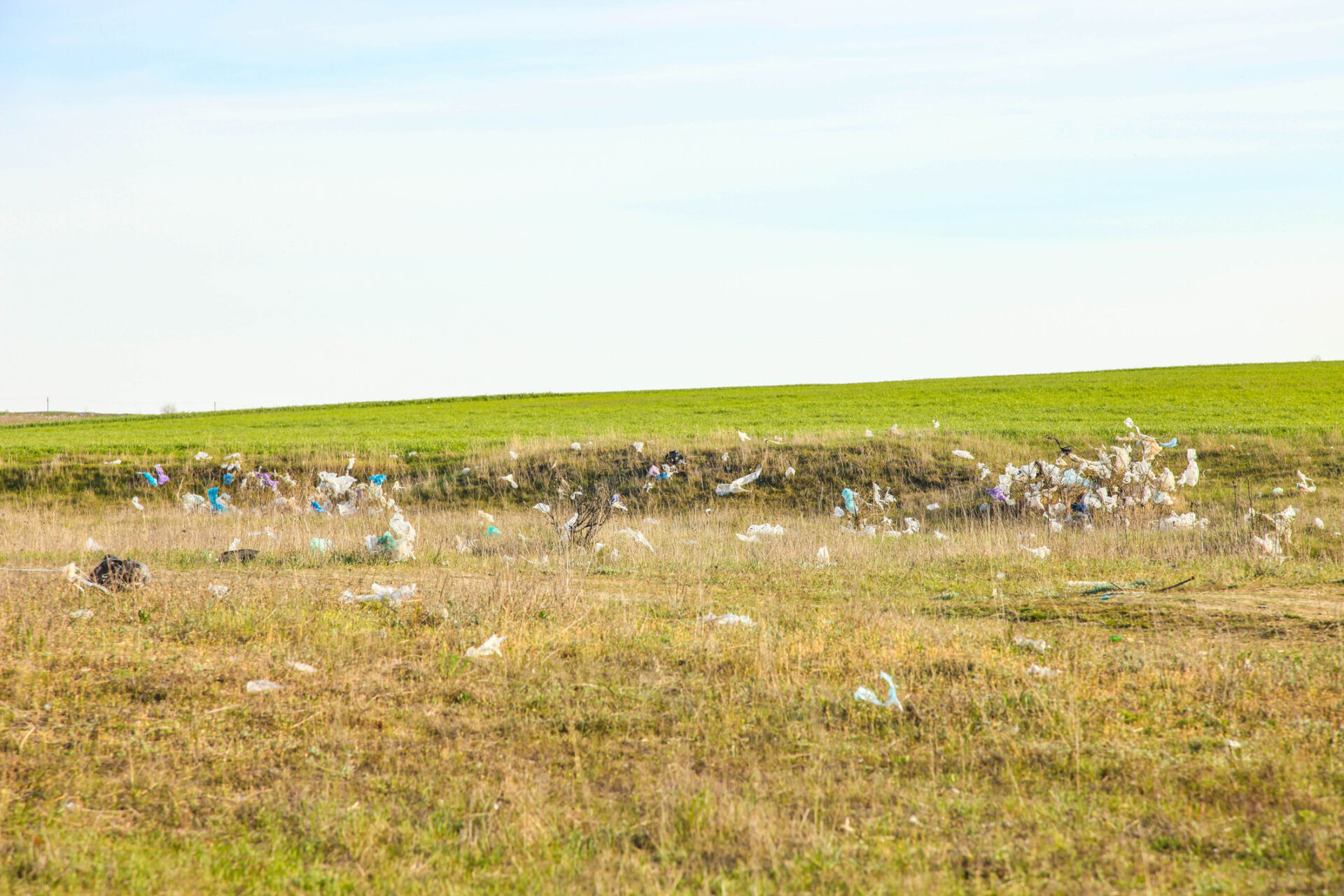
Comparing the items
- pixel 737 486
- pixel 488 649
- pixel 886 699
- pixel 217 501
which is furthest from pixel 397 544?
pixel 217 501

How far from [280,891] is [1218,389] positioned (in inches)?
1363

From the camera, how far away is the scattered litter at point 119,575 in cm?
819

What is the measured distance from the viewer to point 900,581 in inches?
393

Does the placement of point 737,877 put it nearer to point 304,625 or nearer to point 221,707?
point 221,707

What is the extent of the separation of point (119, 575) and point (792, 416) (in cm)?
2214

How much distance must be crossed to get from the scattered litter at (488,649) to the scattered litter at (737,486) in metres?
12.0

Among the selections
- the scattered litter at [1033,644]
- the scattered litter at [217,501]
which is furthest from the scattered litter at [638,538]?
the scattered litter at [217,501]

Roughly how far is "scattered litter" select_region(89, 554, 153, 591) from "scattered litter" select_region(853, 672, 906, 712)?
5.72 meters

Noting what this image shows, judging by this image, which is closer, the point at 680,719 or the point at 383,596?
the point at 680,719

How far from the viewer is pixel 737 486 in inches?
746

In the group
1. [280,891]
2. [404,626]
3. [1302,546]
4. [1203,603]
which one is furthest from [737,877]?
[1302,546]

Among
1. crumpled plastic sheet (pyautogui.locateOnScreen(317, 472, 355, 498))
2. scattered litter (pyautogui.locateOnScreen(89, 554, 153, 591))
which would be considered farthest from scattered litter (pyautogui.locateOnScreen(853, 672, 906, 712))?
crumpled plastic sheet (pyautogui.locateOnScreen(317, 472, 355, 498))

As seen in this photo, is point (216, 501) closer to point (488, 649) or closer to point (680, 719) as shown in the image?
point (488, 649)

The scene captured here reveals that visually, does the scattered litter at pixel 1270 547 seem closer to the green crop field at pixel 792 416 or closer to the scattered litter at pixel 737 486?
the scattered litter at pixel 737 486
